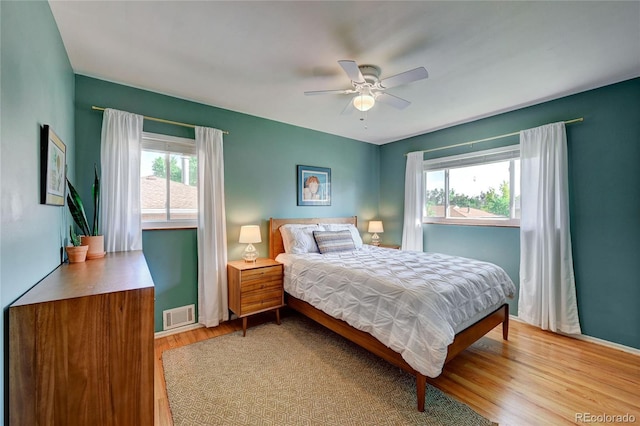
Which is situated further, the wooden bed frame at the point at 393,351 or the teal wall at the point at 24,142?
the wooden bed frame at the point at 393,351

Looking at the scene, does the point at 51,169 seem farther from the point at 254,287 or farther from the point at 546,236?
the point at 546,236

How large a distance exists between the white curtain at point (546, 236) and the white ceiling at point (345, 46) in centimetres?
61

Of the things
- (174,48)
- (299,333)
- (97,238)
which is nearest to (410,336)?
(299,333)

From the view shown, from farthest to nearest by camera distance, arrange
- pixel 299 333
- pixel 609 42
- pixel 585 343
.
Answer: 1. pixel 299 333
2. pixel 585 343
3. pixel 609 42

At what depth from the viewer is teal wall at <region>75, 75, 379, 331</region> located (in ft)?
8.32

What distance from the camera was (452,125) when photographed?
3.89 meters

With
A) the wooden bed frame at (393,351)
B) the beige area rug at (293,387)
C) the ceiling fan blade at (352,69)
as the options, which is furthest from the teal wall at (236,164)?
the ceiling fan blade at (352,69)

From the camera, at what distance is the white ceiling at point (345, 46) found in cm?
165

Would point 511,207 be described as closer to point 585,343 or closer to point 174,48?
point 585,343

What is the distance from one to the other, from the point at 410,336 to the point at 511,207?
8.43ft

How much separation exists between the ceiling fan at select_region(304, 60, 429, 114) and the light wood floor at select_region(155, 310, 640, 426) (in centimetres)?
238

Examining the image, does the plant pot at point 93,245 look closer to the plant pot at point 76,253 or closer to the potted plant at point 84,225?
the potted plant at point 84,225

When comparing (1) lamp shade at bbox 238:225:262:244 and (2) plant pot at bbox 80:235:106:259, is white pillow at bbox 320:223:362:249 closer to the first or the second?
(1) lamp shade at bbox 238:225:262:244

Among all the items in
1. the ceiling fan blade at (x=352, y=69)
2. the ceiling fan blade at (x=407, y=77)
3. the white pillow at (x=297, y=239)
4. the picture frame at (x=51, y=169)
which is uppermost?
the ceiling fan blade at (x=352, y=69)
